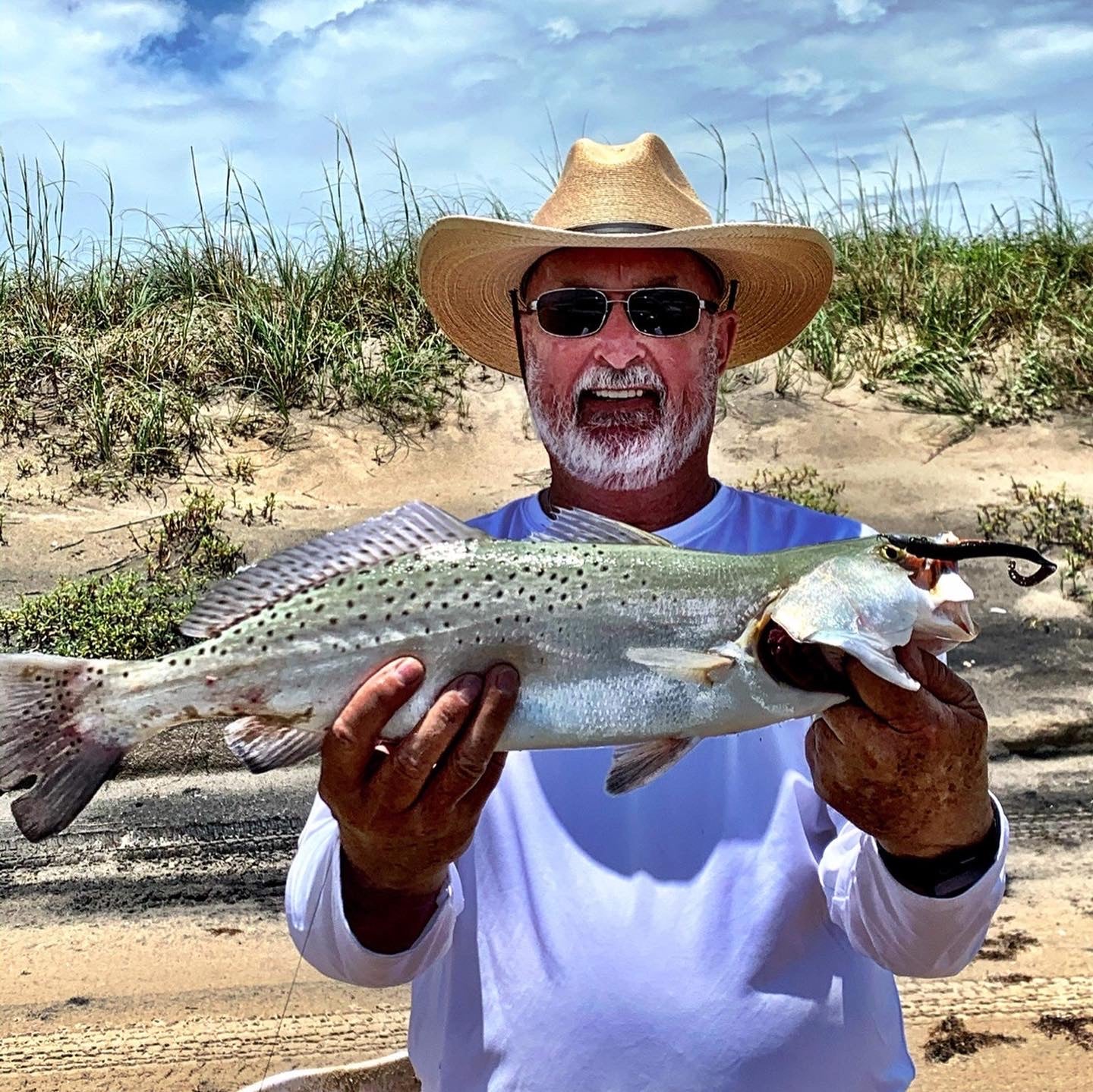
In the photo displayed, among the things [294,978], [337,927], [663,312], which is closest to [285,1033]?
[294,978]

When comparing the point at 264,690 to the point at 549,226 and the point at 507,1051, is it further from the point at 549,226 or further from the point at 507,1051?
the point at 549,226

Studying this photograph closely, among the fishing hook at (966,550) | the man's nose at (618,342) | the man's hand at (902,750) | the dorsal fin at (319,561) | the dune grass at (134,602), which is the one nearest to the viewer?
the fishing hook at (966,550)

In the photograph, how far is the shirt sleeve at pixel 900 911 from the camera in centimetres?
223

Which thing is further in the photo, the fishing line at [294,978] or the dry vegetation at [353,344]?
the dry vegetation at [353,344]

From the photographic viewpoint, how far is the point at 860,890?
7.66 ft

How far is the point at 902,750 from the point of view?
2037 millimetres

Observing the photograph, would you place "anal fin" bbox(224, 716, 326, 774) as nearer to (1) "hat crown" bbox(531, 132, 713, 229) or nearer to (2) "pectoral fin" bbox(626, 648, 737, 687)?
(2) "pectoral fin" bbox(626, 648, 737, 687)

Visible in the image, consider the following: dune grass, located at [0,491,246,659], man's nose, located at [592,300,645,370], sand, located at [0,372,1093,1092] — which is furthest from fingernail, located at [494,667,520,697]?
dune grass, located at [0,491,246,659]

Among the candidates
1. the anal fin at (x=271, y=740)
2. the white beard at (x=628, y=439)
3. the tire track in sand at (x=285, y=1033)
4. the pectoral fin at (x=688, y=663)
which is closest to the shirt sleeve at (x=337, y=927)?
the anal fin at (x=271, y=740)

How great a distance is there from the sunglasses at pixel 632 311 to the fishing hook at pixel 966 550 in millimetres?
1174

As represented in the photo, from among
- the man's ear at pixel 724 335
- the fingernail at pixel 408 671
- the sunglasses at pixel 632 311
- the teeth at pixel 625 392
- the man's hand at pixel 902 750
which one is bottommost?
the man's hand at pixel 902 750

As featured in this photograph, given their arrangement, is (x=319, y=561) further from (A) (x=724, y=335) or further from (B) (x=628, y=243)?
(A) (x=724, y=335)

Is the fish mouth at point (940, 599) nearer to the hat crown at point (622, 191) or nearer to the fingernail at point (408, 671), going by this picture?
the fingernail at point (408, 671)

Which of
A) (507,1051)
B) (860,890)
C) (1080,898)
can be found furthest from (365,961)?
(1080,898)
